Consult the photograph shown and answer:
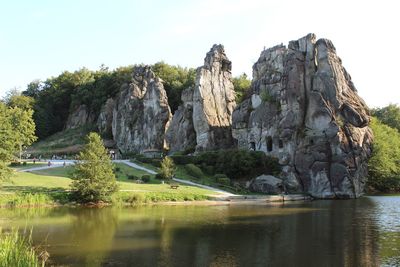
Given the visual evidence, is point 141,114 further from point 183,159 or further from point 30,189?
point 30,189

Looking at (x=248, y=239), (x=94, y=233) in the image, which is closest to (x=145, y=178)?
(x=94, y=233)

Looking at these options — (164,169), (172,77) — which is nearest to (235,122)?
(164,169)

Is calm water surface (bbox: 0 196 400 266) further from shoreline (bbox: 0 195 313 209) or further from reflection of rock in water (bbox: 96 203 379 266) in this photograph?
shoreline (bbox: 0 195 313 209)

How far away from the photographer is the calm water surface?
21.6 meters

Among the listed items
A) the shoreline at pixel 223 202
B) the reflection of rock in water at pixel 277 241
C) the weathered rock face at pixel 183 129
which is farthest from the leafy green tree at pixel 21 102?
the reflection of rock in water at pixel 277 241

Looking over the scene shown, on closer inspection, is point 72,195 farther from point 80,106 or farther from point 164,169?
point 80,106

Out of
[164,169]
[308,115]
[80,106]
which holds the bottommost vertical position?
[164,169]

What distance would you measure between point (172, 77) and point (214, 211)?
80.4 meters

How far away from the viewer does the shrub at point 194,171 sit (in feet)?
213

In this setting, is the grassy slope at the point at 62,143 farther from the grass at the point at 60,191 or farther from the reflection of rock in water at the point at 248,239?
the reflection of rock in water at the point at 248,239

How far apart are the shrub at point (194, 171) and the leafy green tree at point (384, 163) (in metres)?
27.4

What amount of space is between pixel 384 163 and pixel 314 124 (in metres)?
14.1

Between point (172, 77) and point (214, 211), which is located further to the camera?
point (172, 77)

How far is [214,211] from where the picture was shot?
4238 cm
